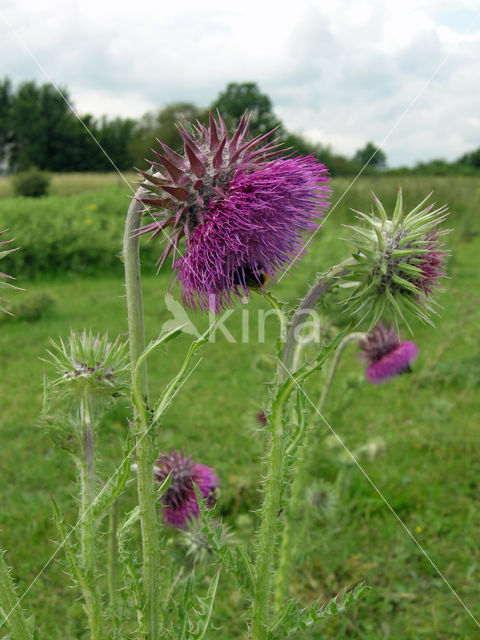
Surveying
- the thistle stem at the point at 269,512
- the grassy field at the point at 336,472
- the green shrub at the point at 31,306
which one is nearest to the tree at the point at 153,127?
the green shrub at the point at 31,306

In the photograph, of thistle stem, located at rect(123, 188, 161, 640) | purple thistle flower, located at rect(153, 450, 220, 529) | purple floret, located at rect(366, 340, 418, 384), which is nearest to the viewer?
thistle stem, located at rect(123, 188, 161, 640)

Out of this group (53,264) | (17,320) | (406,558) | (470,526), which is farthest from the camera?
(53,264)

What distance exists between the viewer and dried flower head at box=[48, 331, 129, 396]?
71.0 inches

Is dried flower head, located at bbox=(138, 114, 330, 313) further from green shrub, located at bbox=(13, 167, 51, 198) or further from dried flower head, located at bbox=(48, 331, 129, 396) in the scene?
green shrub, located at bbox=(13, 167, 51, 198)

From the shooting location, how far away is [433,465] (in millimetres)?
4902

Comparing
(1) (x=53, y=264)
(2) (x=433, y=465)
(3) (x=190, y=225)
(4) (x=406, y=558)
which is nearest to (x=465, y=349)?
(2) (x=433, y=465)

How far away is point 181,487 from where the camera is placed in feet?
8.48

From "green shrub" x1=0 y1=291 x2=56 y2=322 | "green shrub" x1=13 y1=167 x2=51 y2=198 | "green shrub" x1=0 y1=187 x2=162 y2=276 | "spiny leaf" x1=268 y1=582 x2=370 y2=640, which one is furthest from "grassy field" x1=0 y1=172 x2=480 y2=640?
"green shrub" x1=13 y1=167 x2=51 y2=198

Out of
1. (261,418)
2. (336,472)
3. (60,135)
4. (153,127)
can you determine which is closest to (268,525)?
(261,418)

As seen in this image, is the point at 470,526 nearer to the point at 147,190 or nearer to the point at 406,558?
the point at 406,558

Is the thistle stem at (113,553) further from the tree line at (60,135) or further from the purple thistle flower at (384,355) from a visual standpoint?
the tree line at (60,135)

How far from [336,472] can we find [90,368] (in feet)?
11.5

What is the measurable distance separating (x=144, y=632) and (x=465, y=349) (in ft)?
24.3

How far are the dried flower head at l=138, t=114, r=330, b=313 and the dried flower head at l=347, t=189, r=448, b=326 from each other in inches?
8.6
